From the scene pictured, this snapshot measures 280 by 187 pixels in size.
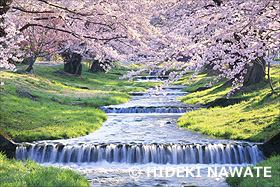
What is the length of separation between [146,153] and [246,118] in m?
7.57

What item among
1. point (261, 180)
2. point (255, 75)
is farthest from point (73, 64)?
point (261, 180)

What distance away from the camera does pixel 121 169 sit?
14250 mm

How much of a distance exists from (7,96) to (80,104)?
6.97 metres

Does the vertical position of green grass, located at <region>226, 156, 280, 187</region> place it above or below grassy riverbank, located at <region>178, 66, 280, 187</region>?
below

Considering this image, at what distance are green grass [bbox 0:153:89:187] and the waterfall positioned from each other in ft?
9.10

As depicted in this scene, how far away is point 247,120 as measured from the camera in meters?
20.2

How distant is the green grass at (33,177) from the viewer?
10.3 m

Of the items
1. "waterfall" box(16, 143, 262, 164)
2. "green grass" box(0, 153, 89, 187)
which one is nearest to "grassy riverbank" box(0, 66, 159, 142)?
"waterfall" box(16, 143, 262, 164)

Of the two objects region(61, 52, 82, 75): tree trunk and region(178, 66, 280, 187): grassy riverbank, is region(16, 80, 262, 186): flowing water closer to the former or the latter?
region(178, 66, 280, 187): grassy riverbank

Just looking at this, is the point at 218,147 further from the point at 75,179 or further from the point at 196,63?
the point at 75,179

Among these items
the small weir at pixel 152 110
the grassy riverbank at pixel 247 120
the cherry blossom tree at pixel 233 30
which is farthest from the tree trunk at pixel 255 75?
the cherry blossom tree at pixel 233 30

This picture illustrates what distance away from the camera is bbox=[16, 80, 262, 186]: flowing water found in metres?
12.8

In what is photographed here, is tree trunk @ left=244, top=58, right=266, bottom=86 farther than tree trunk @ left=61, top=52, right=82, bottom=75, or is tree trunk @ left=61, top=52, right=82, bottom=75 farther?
tree trunk @ left=61, top=52, right=82, bottom=75

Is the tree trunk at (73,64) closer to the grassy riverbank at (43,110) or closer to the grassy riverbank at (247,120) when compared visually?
the grassy riverbank at (43,110)
